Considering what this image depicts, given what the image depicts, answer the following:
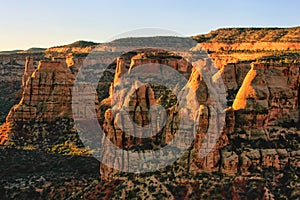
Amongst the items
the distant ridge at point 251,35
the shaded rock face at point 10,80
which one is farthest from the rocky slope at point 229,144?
the distant ridge at point 251,35

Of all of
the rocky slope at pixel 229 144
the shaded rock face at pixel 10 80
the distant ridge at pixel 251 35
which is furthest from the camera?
the distant ridge at pixel 251 35

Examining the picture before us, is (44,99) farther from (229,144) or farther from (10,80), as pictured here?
(10,80)

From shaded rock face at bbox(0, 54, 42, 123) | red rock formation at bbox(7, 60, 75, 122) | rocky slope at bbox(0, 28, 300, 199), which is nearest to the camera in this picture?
rocky slope at bbox(0, 28, 300, 199)

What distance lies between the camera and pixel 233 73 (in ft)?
229

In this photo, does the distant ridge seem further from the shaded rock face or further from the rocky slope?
the rocky slope

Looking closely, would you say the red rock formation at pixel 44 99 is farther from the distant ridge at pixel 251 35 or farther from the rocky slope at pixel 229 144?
the distant ridge at pixel 251 35

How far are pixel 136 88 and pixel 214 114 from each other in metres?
12.0

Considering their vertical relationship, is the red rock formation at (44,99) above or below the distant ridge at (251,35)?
below

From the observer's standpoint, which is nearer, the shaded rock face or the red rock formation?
the red rock formation

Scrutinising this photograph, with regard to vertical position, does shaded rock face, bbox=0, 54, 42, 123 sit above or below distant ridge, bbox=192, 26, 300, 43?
below

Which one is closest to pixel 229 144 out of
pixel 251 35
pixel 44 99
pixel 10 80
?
pixel 44 99

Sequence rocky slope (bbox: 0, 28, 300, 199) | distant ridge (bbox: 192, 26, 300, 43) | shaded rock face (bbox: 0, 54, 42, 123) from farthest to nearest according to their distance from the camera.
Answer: distant ridge (bbox: 192, 26, 300, 43), shaded rock face (bbox: 0, 54, 42, 123), rocky slope (bbox: 0, 28, 300, 199)

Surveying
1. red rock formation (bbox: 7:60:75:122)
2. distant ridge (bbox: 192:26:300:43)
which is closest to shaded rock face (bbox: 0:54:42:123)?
red rock formation (bbox: 7:60:75:122)

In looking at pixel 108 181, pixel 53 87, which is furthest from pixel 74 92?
pixel 108 181
